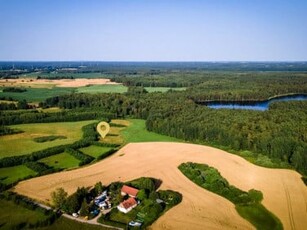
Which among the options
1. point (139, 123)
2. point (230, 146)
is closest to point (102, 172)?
point (230, 146)

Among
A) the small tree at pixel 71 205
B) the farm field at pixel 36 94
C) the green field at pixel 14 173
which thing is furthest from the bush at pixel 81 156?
the farm field at pixel 36 94

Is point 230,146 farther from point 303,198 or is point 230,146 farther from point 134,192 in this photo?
point 134,192

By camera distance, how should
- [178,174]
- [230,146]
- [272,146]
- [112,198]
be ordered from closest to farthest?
[112,198]
[178,174]
[272,146]
[230,146]

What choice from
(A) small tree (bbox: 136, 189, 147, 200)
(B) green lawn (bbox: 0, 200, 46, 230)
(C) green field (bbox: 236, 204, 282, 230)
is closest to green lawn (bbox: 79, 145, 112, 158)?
(A) small tree (bbox: 136, 189, 147, 200)

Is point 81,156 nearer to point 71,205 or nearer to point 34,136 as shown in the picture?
point 34,136

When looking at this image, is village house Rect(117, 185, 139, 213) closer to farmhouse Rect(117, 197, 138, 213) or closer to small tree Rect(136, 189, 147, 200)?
farmhouse Rect(117, 197, 138, 213)

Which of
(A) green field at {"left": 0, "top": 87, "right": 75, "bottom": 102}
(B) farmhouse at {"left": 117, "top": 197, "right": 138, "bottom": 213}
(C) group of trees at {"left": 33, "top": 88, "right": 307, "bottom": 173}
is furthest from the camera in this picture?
(A) green field at {"left": 0, "top": 87, "right": 75, "bottom": 102}

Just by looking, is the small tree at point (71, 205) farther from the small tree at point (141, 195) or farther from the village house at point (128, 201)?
the small tree at point (141, 195)
